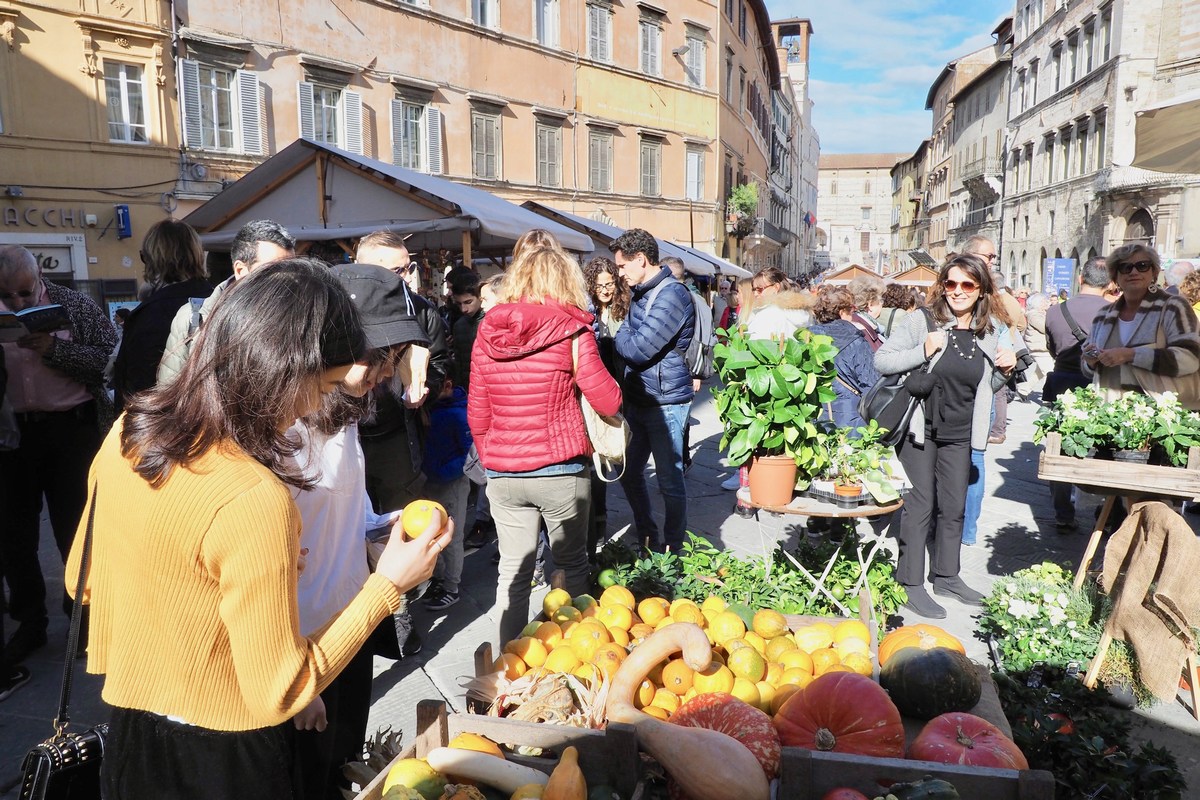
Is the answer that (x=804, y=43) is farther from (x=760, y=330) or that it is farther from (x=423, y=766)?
(x=423, y=766)

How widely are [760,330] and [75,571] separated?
4.98 m

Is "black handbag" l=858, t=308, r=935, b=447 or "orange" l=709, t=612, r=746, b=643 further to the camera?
"black handbag" l=858, t=308, r=935, b=447

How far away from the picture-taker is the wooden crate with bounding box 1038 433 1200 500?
3342mm

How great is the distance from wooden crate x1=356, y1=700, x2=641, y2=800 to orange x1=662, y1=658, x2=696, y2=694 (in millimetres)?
470

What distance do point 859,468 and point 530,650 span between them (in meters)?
1.66

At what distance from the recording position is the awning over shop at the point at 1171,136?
3791 millimetres

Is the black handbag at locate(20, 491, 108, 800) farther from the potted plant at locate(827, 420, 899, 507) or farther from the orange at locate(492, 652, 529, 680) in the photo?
the potted plant at locate(827, 420, 899, 507)

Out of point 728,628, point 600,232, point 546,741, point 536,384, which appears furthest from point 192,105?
point 546,741

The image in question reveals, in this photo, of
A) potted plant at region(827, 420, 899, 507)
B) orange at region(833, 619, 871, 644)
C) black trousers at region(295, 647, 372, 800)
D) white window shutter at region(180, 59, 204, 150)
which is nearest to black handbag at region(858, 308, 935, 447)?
potted plant at region(827, 420, 899, 507)

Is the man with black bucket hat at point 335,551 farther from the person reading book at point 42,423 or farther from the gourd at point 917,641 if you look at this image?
the person reading book at point 42,423

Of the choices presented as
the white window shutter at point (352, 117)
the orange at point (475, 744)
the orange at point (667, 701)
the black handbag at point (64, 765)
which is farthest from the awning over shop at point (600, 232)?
the black handbag at point (64, 765)

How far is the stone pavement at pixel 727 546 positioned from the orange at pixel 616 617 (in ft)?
2.14

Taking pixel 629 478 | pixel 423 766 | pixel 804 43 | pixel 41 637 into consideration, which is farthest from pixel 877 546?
pixel 804 43

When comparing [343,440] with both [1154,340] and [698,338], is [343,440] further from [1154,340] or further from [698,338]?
[1154,340]
